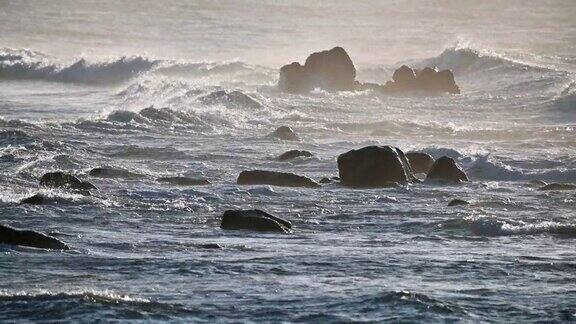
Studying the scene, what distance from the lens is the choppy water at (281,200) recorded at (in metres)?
16.5

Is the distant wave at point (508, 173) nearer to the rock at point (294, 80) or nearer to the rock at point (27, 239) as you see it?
the rock at point (27, 239)

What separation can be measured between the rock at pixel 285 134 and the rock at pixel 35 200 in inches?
708

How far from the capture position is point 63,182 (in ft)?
90.0

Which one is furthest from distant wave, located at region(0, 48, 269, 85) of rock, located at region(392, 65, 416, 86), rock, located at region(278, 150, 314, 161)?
rock, located at region(278, 150, 314, 161)

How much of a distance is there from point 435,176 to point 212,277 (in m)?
14.2

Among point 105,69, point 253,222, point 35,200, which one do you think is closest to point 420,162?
point 253,222

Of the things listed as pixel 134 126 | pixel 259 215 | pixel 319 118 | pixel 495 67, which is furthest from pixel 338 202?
pixel 495 67

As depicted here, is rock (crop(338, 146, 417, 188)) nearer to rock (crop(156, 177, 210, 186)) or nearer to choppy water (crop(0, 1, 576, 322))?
choppy water (crop(0, 1, 576, 322))

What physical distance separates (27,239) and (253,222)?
A: 450 cm

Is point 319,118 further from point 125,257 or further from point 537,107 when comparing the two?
point 125,257

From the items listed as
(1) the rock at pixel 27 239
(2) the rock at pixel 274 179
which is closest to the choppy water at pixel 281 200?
(1) the rock at pixel 27 239

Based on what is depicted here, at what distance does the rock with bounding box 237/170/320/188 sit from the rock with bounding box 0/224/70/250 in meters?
10.4

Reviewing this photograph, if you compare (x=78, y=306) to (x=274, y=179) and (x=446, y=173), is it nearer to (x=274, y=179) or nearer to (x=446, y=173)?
(x=274, y=179)

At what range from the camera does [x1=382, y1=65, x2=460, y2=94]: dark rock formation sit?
63.3m
